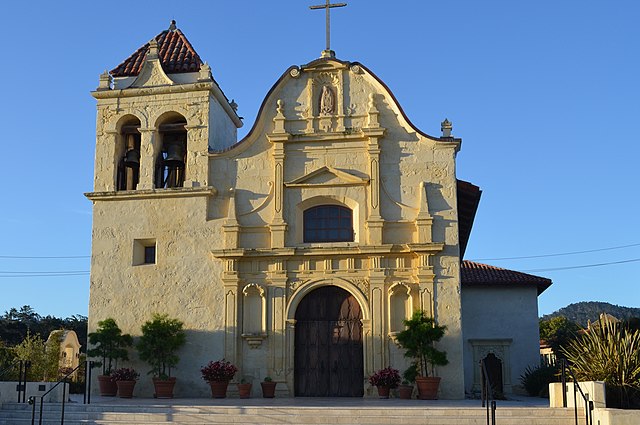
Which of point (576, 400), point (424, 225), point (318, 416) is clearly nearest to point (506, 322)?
point (424, 225)

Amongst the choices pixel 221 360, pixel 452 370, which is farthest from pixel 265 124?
pixel 452 370

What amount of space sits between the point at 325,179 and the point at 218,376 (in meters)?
6.36

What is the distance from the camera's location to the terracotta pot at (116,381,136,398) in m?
21.2

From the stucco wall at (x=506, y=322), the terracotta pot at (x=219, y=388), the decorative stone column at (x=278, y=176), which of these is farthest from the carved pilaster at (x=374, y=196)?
the stucco wall at (x=506, y=322)

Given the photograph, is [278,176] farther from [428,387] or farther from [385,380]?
[428,387]

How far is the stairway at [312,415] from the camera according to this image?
52.3 ft

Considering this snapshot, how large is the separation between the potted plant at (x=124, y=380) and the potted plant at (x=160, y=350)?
0.52m

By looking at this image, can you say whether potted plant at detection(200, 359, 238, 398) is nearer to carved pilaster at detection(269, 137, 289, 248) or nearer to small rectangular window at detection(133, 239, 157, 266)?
carved pilaster at detection(269, 137, 289, 248)

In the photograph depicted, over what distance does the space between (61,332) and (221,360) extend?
Answer: 20.2m

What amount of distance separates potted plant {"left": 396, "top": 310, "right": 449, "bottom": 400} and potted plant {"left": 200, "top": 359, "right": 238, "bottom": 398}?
15.3 ft

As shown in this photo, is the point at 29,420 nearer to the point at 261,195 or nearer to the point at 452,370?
the point at 261,195

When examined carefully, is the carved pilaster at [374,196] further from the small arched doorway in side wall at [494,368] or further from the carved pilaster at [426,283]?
the small arched doorway in side wall at [494,368]

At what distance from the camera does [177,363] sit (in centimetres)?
2202

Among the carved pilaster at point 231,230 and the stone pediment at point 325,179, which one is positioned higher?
the stone pediment at point 325,179
